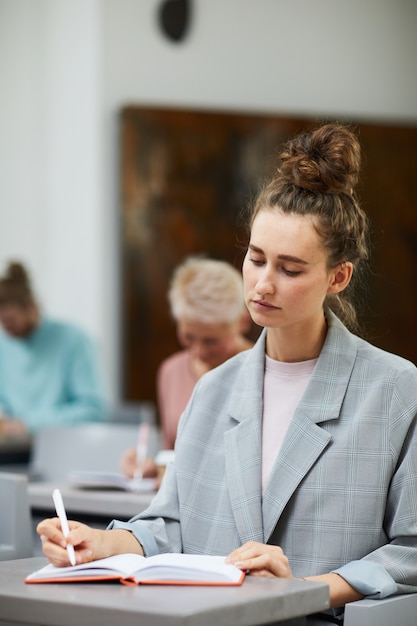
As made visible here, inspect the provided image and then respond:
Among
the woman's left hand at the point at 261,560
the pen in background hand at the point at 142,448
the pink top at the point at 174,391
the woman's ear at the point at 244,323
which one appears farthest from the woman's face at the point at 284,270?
the pink top at the point at 174,391

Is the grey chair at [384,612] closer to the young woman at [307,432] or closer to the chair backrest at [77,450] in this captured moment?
the young woman at [307,432]

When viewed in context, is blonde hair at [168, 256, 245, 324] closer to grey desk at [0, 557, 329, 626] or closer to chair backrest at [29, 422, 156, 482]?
chair backrest at [29, 422, 156, 482]

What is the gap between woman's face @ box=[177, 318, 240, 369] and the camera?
144 inches

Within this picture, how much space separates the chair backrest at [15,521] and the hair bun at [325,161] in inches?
42.6

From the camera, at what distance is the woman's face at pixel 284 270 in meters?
2.04

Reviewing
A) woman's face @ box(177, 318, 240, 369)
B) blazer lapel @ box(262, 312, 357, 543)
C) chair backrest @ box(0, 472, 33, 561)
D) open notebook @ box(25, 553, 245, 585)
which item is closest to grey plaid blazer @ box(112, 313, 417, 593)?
blazer lapel @ box(262, 312, 357, 543)

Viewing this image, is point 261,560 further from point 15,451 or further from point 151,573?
point 15,451

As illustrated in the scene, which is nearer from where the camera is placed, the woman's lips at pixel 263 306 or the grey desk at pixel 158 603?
the grey desk at pixel 158 603

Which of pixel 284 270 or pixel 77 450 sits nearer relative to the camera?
pixel 284 270

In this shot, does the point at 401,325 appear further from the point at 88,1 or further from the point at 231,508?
the point at 231,508

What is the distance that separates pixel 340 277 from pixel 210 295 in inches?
61.2

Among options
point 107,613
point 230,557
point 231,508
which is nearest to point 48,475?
point 231,508

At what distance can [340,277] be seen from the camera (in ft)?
7.06

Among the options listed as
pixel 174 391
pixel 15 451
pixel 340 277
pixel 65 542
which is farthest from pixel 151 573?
pixel 15 451
